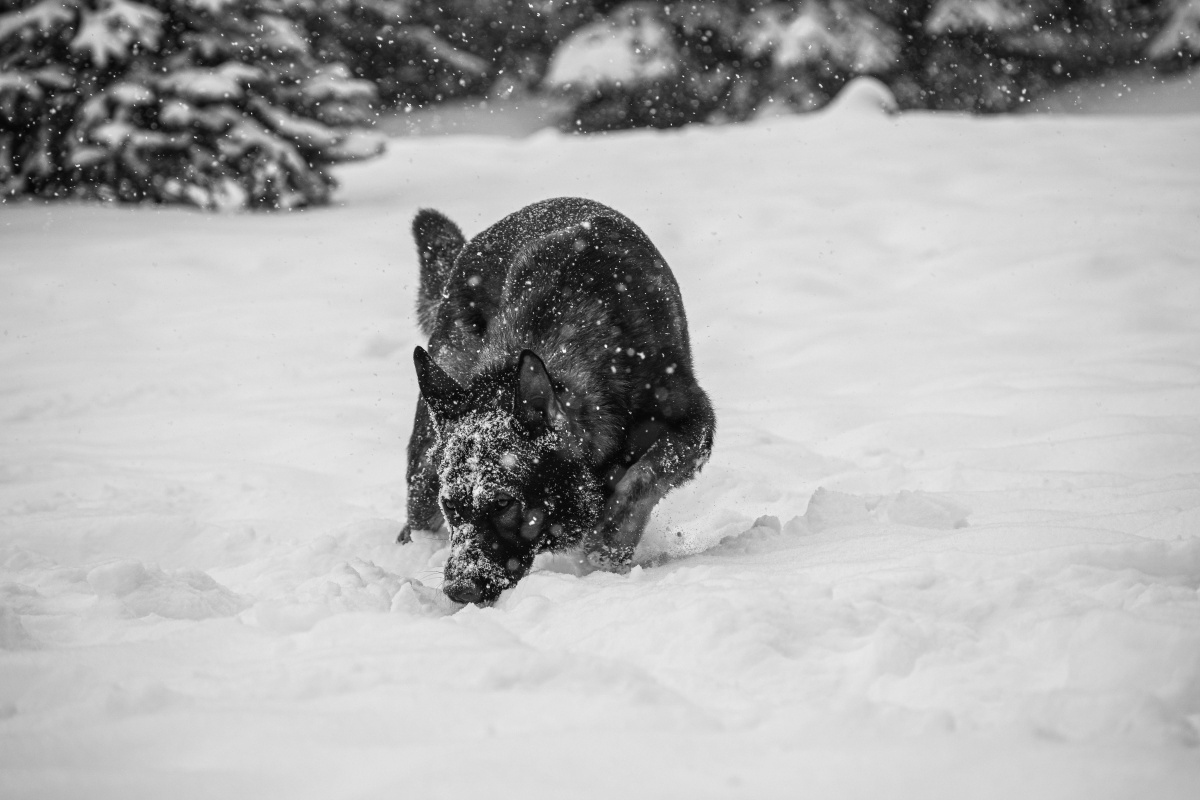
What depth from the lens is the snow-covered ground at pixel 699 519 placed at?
5.94ft

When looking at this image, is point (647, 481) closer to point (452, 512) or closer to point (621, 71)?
point (452, 512)

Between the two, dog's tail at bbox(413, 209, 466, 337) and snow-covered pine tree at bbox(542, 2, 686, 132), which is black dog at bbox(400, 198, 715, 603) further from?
snow-covered pine tree at bbox(542, 2, 686, 132)

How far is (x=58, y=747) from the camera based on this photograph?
1834mm

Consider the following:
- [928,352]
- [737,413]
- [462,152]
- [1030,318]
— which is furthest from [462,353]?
[462,152]

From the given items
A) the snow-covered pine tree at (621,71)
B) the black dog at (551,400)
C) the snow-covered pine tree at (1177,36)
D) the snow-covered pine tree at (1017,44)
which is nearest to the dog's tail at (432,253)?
the black dog at (551,400)

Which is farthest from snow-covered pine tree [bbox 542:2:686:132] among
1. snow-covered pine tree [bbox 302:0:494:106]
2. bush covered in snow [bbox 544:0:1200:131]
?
snow-covered pine tree [bbox 302:0:494:106]

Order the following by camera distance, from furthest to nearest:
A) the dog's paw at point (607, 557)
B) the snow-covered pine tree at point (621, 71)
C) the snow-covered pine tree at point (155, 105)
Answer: the snow-covered pine tree at point (621, 71) < the snow-covered pine tree at point (155, 105) < the dog's paw at point (607, 557)

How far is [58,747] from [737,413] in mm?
4428

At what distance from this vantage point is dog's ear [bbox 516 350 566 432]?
10.4 feet

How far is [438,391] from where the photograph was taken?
3.41 meters

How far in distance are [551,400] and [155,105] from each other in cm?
791

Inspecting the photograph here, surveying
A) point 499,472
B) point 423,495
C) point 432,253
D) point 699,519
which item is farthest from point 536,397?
point 432,253

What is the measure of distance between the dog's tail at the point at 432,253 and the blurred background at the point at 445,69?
16.9ft

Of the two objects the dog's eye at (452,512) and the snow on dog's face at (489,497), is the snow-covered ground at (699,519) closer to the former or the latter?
the snow on dog's face at (489,497)
